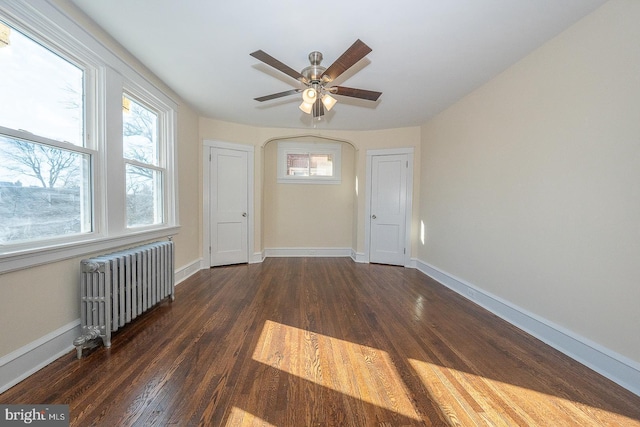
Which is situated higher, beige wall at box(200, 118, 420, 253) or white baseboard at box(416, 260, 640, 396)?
beige wall at box(200, 118, 420, 253)

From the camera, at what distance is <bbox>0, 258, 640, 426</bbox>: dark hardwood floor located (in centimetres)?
132

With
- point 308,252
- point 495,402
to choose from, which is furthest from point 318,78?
point 308,252

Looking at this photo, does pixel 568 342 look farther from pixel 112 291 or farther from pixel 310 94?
pixel 112 291

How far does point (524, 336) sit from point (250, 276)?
340 centimetres

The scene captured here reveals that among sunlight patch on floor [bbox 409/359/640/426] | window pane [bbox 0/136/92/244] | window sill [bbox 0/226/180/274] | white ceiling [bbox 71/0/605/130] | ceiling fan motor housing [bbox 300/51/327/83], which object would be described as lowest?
sunlight patch on floor [bbox 409/359/640/426]

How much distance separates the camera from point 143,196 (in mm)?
2805

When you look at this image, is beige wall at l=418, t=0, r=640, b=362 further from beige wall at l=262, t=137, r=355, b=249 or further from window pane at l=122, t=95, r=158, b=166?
window pane at l=122, t=95, r=158, b=166

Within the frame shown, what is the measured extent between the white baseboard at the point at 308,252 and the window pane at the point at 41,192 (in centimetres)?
339

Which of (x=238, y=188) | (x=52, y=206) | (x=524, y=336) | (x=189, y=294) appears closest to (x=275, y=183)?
(x=238, y=188)

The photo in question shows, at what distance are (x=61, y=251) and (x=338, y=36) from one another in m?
2.73

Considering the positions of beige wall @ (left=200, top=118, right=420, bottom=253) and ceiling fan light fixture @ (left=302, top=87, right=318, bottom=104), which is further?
beige wall @ (left=200, top=118, right=420, bottom=253)

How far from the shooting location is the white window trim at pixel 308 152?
5148 millimetres

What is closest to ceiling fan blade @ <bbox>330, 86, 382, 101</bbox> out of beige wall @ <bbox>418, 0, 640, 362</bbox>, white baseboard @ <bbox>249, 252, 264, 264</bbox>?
beige wall @ <bbox>418, 0, 640, 362</bbox>

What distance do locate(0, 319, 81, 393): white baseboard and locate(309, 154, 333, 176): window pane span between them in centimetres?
421
